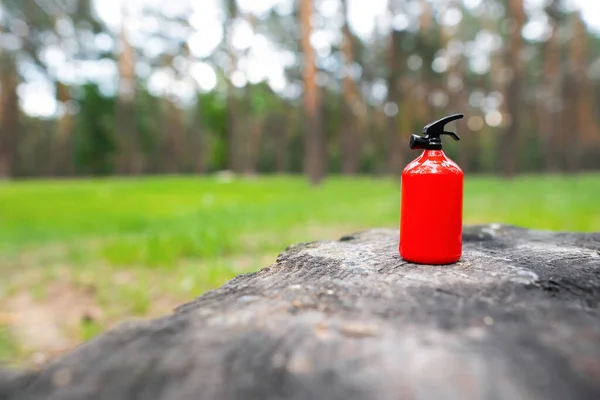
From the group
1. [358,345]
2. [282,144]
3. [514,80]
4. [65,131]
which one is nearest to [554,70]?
[514,80]

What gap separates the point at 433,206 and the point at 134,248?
156 inches

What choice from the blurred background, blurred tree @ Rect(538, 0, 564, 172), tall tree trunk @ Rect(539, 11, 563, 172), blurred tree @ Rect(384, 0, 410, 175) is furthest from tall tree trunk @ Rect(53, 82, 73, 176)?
tall tree trunk @ Rect(539, 11, 563, 172)

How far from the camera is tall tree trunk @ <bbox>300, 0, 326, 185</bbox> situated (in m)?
12.8

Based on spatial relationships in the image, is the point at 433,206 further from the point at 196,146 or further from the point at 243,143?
the point at 196,146

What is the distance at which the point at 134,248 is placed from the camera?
4527 millimetres

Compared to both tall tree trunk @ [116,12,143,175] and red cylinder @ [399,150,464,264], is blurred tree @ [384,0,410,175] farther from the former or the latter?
tall tree trunk @ [116,12,143,175]

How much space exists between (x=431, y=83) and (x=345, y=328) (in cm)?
1766

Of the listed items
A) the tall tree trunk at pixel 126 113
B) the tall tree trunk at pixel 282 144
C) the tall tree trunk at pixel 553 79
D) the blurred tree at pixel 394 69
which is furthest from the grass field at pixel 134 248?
the tall tree trunk at pixel 282 144

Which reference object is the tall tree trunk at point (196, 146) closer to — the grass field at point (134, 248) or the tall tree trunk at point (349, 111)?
the tall tree trunk at point (349, 111)

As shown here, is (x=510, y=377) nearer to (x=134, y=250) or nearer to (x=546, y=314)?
(x=546, y=314)

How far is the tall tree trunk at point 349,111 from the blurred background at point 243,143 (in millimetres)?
120

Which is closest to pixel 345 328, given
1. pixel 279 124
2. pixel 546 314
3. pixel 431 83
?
pixel 546 314

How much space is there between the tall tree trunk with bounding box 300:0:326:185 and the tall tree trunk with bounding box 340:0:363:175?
3.34 metres

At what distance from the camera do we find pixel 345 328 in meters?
0.72
